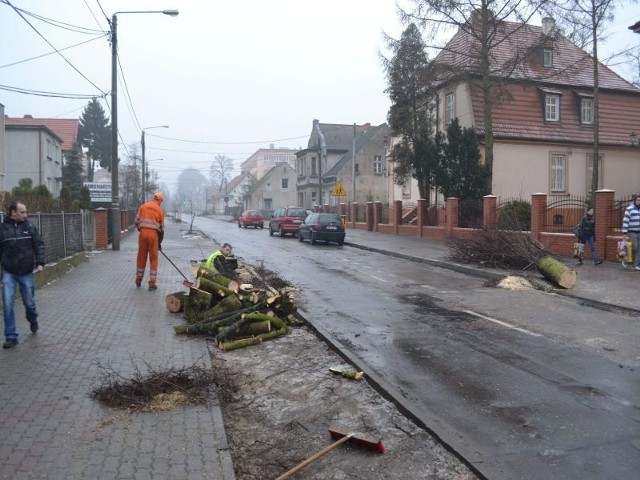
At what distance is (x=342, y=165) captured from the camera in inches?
2370

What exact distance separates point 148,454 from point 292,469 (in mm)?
1023

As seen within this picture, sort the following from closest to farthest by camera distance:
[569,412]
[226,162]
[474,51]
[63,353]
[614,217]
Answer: [569,412], [63,353], [614,217], [474,51], [226,162]

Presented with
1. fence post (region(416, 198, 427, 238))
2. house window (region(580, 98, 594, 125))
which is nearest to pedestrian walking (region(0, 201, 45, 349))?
fence post (region(416, 198, 427, 238))

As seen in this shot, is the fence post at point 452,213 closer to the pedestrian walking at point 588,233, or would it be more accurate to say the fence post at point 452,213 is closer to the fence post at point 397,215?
the fence post at point 397,215

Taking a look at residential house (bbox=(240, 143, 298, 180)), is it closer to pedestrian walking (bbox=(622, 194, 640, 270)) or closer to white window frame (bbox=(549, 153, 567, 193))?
white window frame (bbox=(549, 153, 567, 193))

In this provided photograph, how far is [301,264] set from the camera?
17891 mm

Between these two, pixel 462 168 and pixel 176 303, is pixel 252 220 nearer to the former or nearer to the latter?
pixel 462 168

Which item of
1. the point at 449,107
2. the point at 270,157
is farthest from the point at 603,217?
the point at 270,157

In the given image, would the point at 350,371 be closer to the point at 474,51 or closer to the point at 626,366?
the point at 626,366

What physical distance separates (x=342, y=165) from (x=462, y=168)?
3463 cm

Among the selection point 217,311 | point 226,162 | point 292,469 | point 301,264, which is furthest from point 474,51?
point 226,162

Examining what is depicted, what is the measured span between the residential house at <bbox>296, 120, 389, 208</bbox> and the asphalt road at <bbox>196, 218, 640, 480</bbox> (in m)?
44.9

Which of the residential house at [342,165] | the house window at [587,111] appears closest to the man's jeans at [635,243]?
the house window at [587,111]

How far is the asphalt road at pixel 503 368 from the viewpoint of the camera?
4.31m
